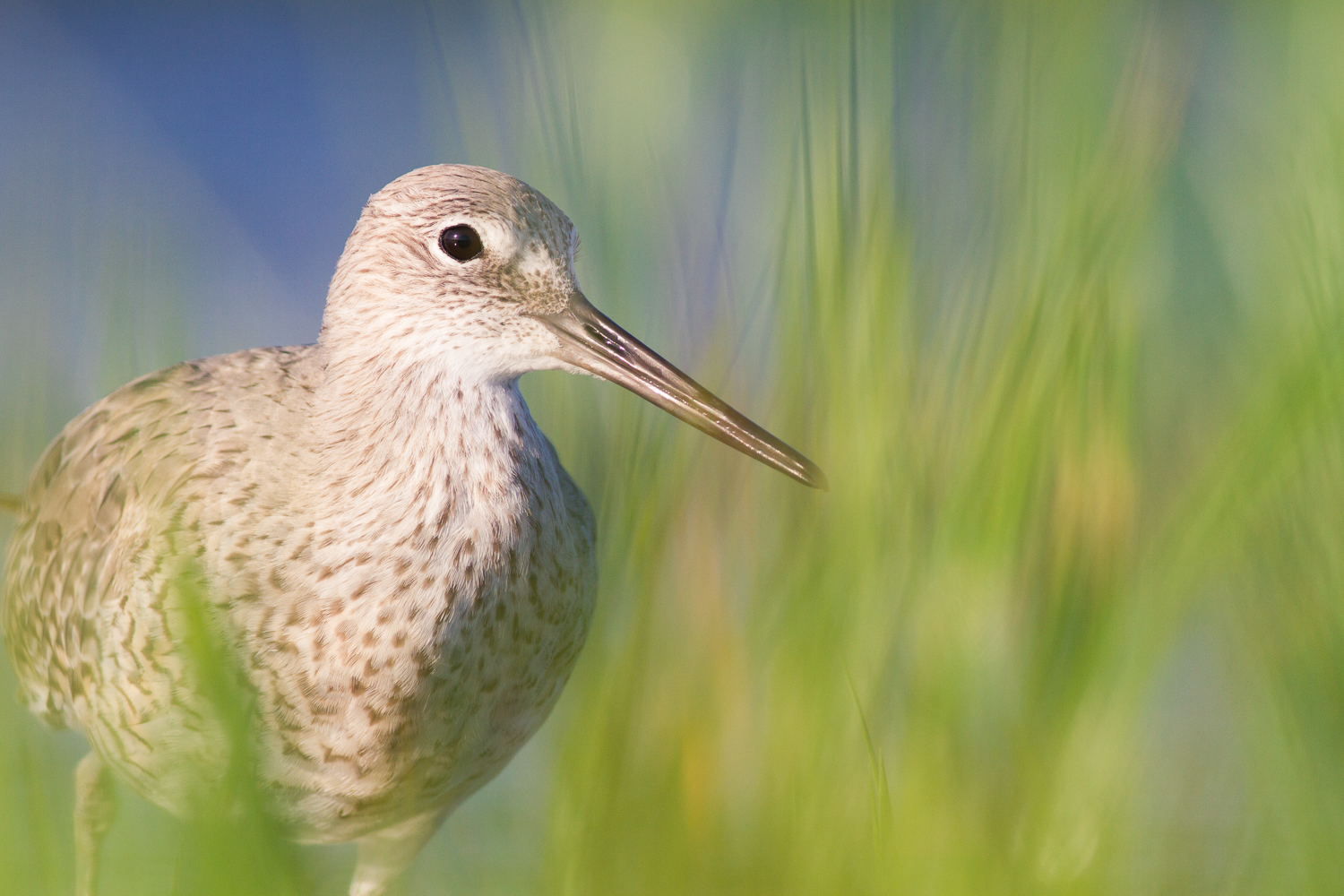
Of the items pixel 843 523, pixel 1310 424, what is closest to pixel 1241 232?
pixel 1310 424

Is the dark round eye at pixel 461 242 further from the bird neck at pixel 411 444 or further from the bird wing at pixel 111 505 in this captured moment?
the bird wing at pixel 111 505

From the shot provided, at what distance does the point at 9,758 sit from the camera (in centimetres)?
101

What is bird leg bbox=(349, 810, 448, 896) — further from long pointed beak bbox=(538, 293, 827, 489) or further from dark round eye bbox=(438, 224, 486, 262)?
dark round eye bbox=(438, 224, 486, 262)

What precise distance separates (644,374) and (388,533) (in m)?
0.39

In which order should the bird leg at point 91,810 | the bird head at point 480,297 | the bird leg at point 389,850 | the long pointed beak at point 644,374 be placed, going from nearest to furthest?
the long pointed beak at point 644,374 < the bird head at point 480,297 < the bird leg at point 389,850 < the bird leg at point 91,810

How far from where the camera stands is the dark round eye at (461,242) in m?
1.55

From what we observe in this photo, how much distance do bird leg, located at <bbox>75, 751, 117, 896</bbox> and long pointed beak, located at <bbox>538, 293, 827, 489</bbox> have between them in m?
1.10

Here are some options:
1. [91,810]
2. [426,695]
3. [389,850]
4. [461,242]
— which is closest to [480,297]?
[461,242]

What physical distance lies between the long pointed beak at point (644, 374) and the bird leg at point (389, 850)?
70 cm

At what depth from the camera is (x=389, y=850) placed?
183 cm

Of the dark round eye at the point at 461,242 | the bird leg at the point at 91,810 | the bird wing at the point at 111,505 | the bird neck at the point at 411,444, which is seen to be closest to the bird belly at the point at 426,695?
the bird neck at the point at 411,444

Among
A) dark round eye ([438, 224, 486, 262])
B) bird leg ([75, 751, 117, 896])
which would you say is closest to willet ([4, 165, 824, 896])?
dark round eye ([438, 224, 486, 262])

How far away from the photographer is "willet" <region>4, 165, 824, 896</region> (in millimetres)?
1430

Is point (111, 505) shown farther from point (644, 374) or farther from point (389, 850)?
point (644, 374)
